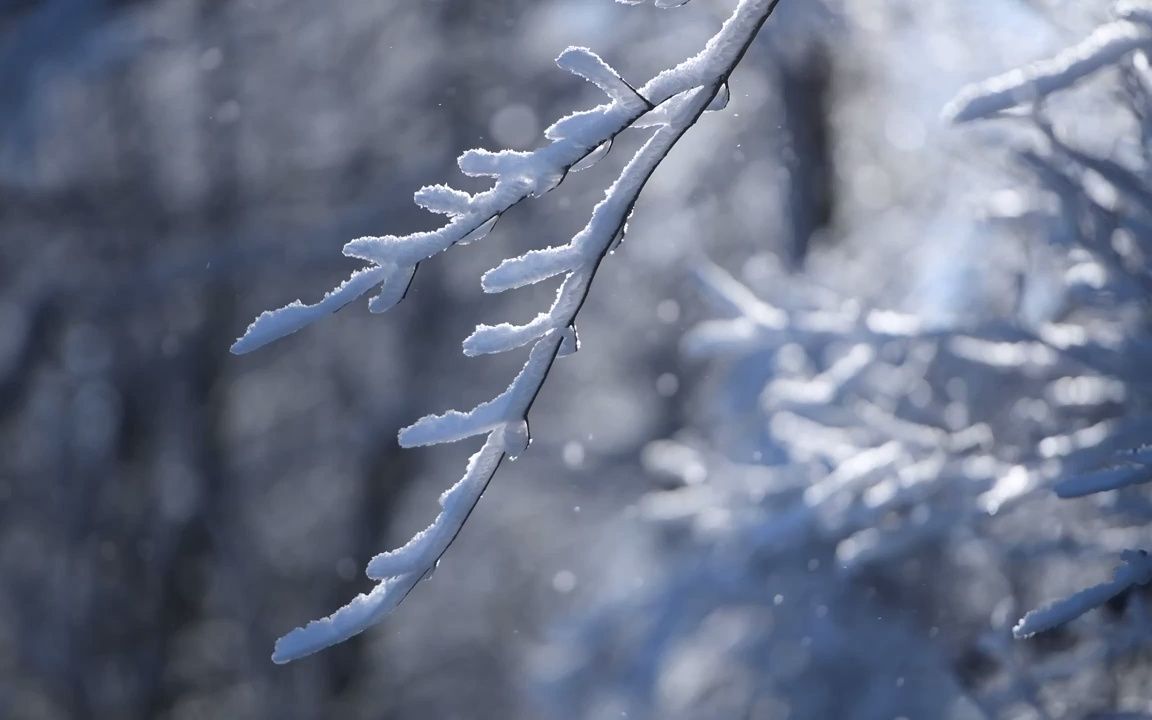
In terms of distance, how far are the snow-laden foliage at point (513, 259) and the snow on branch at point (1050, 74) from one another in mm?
1124

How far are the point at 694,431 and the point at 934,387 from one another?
3925 millimetres

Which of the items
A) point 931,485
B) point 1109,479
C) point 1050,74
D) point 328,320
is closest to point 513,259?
point 1109,479

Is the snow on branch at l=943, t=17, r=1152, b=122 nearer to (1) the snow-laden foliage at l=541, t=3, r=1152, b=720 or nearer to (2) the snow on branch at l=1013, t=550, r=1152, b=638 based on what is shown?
(1) the snow-laden foliage at l=541, t=3, r=1152, b=720

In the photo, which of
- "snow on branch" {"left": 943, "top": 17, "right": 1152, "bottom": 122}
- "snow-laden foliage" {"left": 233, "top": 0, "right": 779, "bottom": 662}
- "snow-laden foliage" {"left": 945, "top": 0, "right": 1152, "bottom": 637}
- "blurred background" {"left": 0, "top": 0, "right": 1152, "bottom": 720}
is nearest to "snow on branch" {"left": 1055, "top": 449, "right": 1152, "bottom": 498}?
"snow-laden foliage" {"left": 945, "top": 0, "right": 1152, "bottom": 637}

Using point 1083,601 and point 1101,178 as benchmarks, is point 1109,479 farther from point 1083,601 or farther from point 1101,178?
point 1101,178

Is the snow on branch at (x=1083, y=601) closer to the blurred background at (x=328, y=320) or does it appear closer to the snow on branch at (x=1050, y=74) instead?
the snow on branch at (x=1050, y=74)

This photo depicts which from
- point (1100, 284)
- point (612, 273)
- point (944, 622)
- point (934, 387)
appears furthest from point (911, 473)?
point (612, 273)

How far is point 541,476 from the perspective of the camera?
780 centimetres

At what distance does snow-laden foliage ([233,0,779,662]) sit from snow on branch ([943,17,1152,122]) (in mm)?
1124

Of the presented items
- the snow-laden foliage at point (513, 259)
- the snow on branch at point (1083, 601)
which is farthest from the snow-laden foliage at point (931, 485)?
the snow-laden foliage at point (513, 259)

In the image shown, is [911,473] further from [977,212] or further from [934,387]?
[977,212]

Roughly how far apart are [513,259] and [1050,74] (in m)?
1.59

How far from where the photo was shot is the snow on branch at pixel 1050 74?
2172 millimetres

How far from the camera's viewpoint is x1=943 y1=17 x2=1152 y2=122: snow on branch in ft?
7.13
